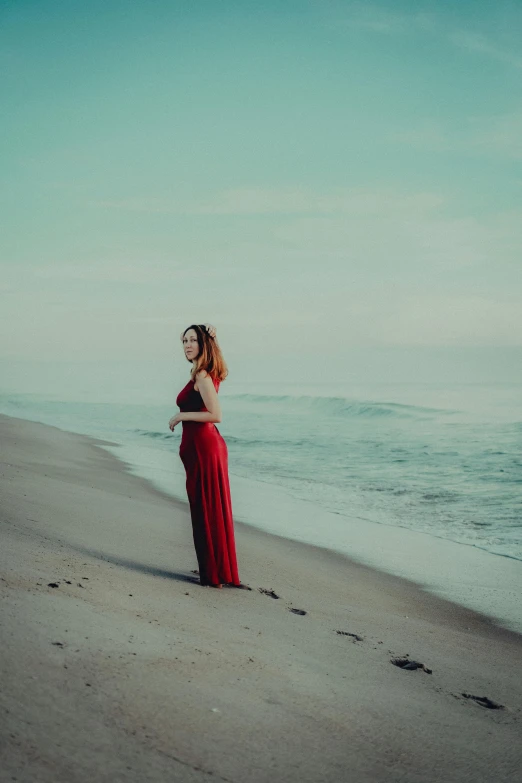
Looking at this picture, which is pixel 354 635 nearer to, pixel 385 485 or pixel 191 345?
pixel 191 345

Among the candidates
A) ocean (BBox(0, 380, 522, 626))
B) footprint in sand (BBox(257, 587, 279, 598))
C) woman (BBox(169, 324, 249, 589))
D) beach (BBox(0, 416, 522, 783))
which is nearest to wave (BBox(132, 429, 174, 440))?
ocean (BBox(0, 380, 522, 626))

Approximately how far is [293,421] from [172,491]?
21553 millimetres

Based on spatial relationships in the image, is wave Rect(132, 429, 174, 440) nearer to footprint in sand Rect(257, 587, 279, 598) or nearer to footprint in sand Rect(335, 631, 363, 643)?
footprint in sand Rect(257, 587, 279, 598)

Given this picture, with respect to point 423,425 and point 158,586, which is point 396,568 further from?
point 423,425

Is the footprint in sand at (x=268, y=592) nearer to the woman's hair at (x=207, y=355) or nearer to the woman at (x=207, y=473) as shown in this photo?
the woman at (x=207, y=473)

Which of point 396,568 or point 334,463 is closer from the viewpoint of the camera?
point 396,568

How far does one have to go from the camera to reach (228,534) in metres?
4.81

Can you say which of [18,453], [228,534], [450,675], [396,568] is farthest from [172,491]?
[450,675]

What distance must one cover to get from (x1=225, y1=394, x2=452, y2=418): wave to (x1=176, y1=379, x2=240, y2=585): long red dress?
31.8 meters

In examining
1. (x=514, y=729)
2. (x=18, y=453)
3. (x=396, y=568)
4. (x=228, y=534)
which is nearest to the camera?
(x=514, y=729)

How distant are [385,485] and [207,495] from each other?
8.80 m

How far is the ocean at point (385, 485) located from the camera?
7.47 metres

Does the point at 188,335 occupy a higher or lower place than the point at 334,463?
higher

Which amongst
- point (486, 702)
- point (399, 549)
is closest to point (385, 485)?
point (399, 549)
